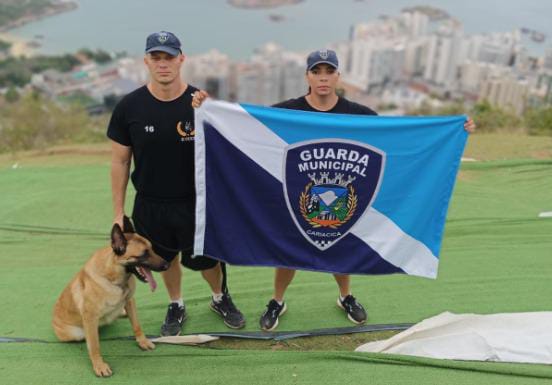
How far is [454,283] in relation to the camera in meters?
4.38

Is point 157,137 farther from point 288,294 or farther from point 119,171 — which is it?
point 288,294

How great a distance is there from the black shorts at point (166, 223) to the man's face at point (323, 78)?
1.24 metres

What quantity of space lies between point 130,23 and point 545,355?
72.0m

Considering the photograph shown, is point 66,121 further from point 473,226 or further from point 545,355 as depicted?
point 545,355

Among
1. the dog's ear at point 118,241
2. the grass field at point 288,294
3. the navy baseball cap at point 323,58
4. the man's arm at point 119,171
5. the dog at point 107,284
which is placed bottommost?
the grass field at point 288,294

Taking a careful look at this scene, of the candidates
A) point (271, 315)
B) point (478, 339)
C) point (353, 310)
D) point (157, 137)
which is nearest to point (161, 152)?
point (157, 137)

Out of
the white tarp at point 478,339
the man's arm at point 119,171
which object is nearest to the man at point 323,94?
the man's arm at point 119,171

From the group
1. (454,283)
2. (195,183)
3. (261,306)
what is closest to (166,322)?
(261,306)

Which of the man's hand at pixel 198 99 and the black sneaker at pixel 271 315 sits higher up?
the man's hand at pixel 198 99

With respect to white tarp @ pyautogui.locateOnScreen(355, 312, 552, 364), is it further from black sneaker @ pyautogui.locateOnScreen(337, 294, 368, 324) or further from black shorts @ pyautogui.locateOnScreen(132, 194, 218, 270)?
black shorts @ pyautogui.locateOnScreen(132, 194, 218, 270)

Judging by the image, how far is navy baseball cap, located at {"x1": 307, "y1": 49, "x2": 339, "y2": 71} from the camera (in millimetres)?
3039

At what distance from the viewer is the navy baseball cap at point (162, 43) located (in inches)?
112

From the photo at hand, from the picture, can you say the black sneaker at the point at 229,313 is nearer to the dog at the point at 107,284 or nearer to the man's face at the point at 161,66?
the dog at the point at 107,284

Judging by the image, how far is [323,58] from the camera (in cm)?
305
